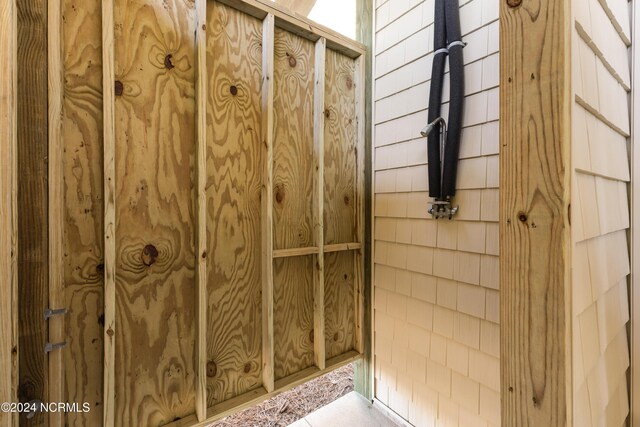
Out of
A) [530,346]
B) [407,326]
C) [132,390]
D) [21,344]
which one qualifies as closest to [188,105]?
[21,344]

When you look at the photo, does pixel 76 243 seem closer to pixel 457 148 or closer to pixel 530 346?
pixel 530 346

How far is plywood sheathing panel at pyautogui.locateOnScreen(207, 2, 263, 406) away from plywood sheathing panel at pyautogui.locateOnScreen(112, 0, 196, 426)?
0.34 ft

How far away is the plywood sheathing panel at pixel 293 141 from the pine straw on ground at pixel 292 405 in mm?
1133

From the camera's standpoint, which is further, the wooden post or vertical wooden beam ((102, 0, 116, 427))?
the wooden post

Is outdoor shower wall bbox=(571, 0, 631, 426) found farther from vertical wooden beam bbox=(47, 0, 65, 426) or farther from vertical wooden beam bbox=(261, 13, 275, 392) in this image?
vertical wooden beam bbox=(47, 0, 65, 426)

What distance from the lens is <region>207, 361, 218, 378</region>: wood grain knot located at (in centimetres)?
147

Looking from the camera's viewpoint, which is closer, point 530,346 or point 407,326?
point 530,346

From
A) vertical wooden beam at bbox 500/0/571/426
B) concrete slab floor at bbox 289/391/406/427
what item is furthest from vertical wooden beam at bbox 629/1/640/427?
concrete slab floor at bbox 289/391/406/427

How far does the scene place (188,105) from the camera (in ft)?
4.64

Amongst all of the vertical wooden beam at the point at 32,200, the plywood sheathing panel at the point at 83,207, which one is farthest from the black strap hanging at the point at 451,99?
the vertical wooden beam at the point at 32,200

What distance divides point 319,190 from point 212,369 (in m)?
1.15

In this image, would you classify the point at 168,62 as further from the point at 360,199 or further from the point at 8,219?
the point at 360,199

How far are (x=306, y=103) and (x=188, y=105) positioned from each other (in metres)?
0.71

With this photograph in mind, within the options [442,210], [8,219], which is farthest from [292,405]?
[8,219]
